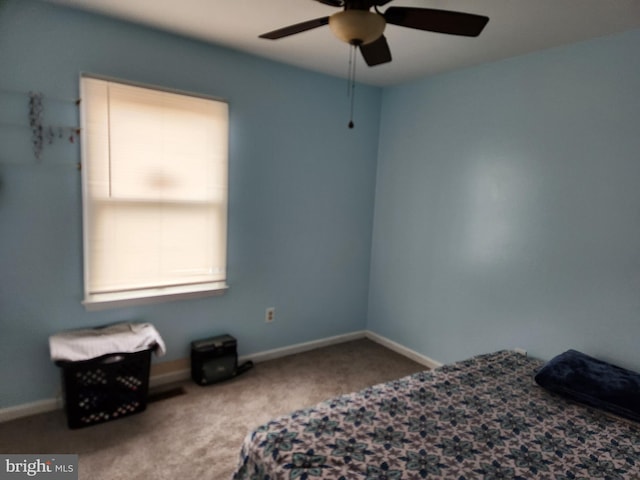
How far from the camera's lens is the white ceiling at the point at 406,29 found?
2020mm

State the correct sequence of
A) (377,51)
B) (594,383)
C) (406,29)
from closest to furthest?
(377,51) < (594,383) < (406,29)

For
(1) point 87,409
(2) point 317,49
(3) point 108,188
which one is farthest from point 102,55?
(1) point 87,409

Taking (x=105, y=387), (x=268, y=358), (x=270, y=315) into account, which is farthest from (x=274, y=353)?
(x=105, y=387)

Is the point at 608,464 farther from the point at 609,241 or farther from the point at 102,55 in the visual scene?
the point at 102,55

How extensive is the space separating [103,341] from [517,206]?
9.16 ft

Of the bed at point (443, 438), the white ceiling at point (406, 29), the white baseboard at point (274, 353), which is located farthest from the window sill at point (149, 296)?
the white ceiling at point (406, 29)

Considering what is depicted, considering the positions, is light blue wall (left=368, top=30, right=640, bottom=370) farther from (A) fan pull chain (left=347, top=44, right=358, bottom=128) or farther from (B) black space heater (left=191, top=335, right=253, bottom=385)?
(B) black space heater (left=191, top=335, right=253, bottom=385)

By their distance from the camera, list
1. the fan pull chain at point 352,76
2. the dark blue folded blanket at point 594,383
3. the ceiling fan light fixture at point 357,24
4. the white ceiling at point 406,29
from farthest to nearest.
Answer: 1. the fan pull chain at point 352,76
2. the white ceiling at point 406,29
3. the dark blue folded blanket at point 594,383
4. the ceiling fan light fixture at point 357,24

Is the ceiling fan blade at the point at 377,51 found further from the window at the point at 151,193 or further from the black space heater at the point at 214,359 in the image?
the black space heater at the point at 214,359

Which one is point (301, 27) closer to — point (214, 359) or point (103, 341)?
point (103, 341)

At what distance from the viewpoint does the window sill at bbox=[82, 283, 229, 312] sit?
2.54m

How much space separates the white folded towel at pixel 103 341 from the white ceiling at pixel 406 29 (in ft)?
6.27

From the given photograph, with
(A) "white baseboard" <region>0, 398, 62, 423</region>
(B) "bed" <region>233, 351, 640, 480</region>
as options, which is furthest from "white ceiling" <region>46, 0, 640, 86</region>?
(A) "white baseboard" <region>0, 398, 62, 423</region>

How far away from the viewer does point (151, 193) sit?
2.68 m
